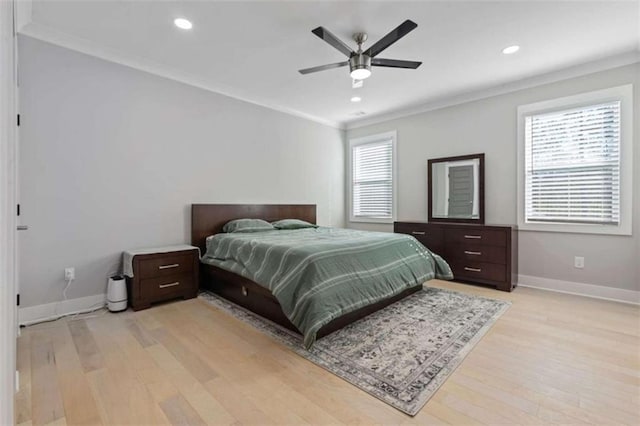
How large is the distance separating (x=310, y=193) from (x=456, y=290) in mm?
2802

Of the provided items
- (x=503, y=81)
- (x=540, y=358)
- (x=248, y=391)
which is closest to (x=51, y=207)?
(x=248, y=391)

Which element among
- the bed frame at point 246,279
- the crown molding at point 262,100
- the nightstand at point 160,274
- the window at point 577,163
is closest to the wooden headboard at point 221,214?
the bed frame at point 246,279

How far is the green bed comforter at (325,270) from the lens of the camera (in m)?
2.15

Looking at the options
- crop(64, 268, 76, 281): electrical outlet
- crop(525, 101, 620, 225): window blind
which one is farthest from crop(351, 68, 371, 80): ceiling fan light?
crop(64, 268, 76, 281): electrical outlet

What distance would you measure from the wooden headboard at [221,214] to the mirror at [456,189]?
7.33 feet

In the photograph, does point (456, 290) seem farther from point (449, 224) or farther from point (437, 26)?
point (437, 26)

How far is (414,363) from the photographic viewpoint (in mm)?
1942

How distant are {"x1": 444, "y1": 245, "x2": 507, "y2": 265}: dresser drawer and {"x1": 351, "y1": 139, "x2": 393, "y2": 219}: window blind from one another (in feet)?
4.59

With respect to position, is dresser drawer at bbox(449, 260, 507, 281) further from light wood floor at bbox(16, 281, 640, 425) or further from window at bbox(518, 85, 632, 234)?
light wood floor at bbox(16, 281, 640, 425)

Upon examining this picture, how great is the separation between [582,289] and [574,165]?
1.44 metres

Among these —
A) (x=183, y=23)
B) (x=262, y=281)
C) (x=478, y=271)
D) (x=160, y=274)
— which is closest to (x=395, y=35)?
(x=183, y=23)

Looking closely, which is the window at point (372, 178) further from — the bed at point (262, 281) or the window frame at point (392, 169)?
the bed at point (262, 281)

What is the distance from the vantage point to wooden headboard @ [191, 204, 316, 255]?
12.1ft

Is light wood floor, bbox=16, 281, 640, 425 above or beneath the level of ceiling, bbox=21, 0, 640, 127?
beneath
